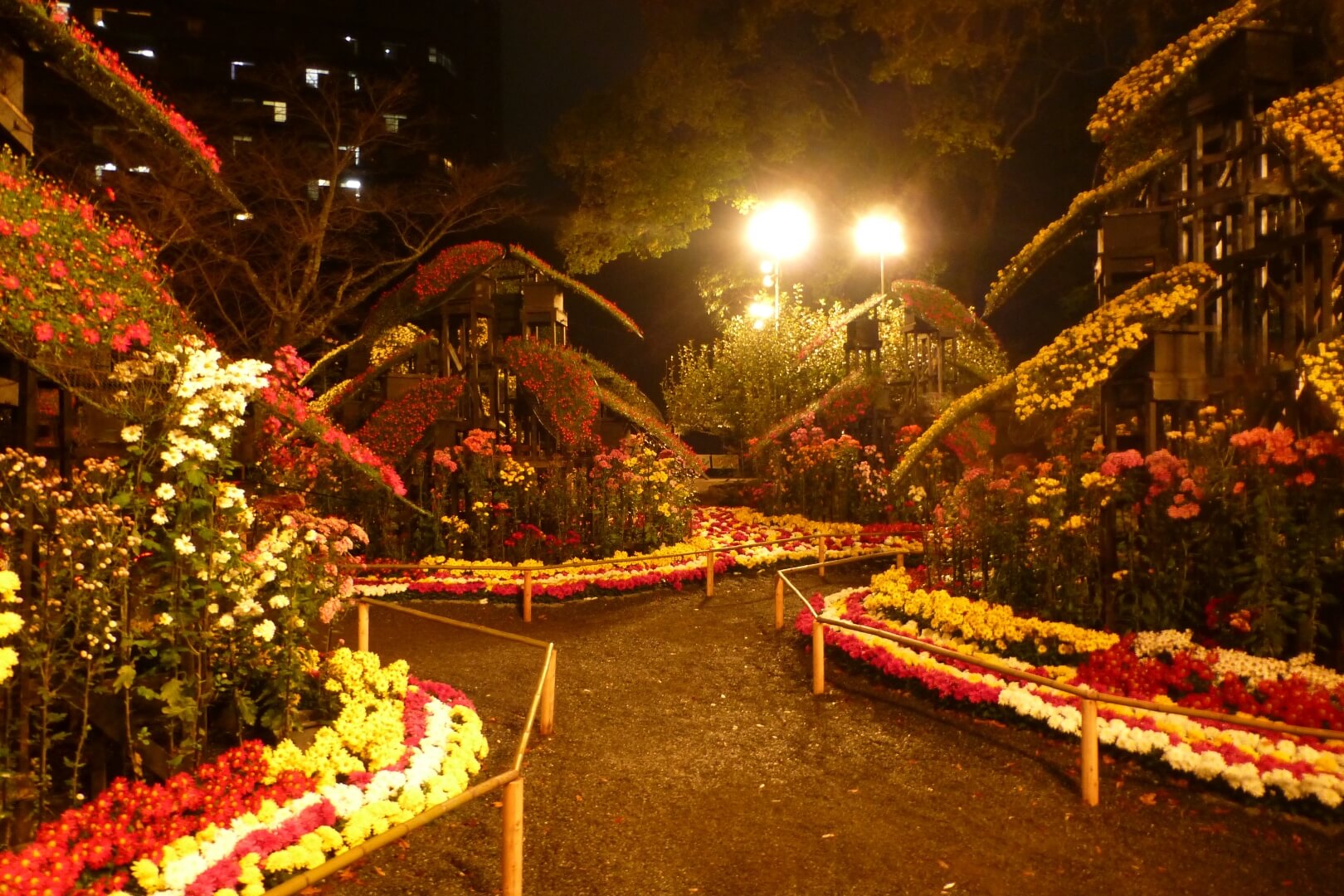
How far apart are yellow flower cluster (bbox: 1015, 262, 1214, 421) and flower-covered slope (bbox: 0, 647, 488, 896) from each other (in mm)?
4886

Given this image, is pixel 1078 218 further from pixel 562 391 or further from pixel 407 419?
pixel 407 419

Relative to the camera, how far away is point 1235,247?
8.94 metres

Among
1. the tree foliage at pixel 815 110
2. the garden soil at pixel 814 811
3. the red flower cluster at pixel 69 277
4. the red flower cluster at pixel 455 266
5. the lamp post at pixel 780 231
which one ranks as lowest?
the garden soil at pixel 814 811

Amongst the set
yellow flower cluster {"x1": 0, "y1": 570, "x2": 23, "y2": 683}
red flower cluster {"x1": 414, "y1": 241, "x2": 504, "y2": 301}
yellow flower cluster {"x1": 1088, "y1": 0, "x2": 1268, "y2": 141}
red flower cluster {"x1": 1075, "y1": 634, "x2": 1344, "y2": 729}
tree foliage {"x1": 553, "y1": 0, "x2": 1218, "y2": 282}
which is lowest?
red flower cluster {"x1": 1075, "y1": 634, "x2": 1344, "y2": 729}

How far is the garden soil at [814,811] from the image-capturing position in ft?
15.0

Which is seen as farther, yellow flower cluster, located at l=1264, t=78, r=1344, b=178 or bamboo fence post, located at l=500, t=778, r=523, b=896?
yellow flower cluster, located at l=1264, t=78, r=1344, b=178

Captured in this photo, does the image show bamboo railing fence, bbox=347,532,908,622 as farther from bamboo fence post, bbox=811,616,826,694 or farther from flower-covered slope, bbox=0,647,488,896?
flower-covered slope, bbox=0,647,488,896

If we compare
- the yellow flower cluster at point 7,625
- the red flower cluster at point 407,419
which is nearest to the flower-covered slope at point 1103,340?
the yellow flower cluster at point 7,625

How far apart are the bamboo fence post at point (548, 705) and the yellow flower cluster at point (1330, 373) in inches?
190

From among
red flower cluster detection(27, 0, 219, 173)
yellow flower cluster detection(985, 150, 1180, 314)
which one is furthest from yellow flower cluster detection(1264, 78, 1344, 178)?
red flower cluster detection(27, 0, 219, 173)

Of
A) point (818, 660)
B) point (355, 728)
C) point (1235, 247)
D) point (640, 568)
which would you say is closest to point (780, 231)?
point (640, 568)

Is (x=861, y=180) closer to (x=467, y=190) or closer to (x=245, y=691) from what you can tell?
(x=467, y=190)

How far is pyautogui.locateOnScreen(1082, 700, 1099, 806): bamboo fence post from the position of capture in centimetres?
530

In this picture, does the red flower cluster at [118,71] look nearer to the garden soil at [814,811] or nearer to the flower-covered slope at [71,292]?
the flower-covered slope at [71,292]
